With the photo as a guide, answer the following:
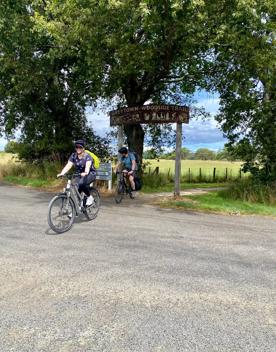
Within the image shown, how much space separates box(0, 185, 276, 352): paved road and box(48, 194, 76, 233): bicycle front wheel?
25 centimetres

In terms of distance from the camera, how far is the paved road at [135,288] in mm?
3562

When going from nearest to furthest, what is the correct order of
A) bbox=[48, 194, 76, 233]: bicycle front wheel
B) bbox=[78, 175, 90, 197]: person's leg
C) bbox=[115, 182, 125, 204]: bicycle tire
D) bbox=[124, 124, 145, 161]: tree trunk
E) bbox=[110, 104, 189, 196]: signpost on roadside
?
bbox=[48, 194, 76, 233]: bicycle front wheel
bbox=[78, 175, 90, 197]: person's leg
bbox=[115, 182, 125, 204]: bicycle tire
bbox=[110, 104, 189, 196]: signpost on roadside
bbox=[124, 124, 145, 161]: tree trunk

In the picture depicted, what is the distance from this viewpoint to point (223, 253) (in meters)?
6.73

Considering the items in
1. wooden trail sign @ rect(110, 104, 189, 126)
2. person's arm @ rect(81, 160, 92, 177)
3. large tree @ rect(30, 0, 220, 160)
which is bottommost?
person's arm @ rect(81, 160, 92, 177)

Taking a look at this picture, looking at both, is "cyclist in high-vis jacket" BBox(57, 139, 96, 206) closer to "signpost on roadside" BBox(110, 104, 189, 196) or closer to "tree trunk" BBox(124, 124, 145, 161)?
"signpost on roadside" BBox(110, 104, 189, 196)

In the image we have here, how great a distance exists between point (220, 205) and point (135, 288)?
25.7 feet

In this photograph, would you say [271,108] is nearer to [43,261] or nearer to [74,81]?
[74,81]

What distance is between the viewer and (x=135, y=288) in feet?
15.8

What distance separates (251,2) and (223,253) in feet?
22.3

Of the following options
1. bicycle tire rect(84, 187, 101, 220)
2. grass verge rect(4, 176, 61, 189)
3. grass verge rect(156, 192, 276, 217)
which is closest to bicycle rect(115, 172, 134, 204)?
grass verge rect(156, 192, 276, 217)

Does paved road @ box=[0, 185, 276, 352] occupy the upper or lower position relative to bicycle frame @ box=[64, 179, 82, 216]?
lower

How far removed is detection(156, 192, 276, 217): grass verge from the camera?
1153cm

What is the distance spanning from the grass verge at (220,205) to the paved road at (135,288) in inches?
114

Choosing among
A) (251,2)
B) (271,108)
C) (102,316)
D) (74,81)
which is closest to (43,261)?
(102,316)
